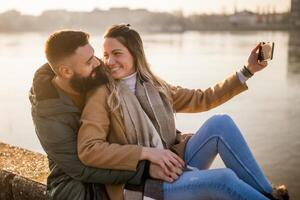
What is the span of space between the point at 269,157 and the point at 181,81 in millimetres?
7930

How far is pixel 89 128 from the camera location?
1764 millimetres

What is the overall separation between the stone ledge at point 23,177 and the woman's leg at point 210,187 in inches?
30.4

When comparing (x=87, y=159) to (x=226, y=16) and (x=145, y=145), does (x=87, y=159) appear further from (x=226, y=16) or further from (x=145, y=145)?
(x=226, y=16)

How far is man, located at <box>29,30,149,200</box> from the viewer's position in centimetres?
176

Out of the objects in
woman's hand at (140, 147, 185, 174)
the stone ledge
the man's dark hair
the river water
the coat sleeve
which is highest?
the man's dark hair

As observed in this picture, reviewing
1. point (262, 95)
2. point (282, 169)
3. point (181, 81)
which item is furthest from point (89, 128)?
point (181, 81)

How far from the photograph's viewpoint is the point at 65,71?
1808mm

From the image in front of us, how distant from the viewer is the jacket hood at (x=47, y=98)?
175 centimetres

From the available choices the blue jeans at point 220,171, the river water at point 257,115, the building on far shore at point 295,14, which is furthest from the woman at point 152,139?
the building on far shore at point 295,14

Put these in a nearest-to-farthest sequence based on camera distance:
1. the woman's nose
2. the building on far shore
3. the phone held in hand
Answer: the woman's nose < the phone held in hand < the building on far shore

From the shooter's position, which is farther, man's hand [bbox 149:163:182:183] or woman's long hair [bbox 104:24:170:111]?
woman's long hair [bbox 104:24:170:111]

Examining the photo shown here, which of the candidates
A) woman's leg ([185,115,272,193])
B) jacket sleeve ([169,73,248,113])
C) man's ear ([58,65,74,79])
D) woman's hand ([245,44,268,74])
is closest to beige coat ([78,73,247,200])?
man's ear ([58,65,74,79])

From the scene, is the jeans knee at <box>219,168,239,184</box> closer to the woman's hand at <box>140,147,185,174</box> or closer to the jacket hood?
the woman's hand at <box>140,147,185,174</box>

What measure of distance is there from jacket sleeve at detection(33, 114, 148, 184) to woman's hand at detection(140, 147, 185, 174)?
0.13 feet
